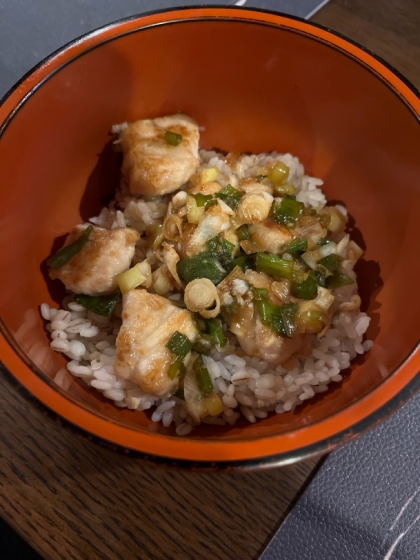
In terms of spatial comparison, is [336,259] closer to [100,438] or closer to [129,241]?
[129,241]

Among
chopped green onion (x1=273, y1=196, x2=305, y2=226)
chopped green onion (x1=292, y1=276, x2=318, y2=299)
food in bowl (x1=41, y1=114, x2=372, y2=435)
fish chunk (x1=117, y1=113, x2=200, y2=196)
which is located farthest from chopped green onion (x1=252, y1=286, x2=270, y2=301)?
fish chunk (x1=117, y1=113, x2=200, y2=196)

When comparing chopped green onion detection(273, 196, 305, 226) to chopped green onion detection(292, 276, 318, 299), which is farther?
chopped green onion detection(273, 196, 305, 226)

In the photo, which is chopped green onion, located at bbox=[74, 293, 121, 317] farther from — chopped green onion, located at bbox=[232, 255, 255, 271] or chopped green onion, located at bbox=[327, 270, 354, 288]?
chopped green onion, located at bbox=[327, 270, 354, 288]

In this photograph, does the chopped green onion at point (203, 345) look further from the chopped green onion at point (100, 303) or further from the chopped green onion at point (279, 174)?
the chopped green onion at point (279, 174)

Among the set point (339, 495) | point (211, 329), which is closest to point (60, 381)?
point (211, 329)

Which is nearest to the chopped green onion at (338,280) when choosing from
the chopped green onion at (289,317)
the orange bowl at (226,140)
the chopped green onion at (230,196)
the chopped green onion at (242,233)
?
the orange bowl at (226,140)

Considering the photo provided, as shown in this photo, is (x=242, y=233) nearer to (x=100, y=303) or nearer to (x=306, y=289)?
(x=306, y=289)

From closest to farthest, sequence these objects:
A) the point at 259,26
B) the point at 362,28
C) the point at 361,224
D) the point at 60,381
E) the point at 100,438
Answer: the point at 100,438 → the point at 60,381 → the point at 259,26 → the point at 361,224 → the point at 362,28
